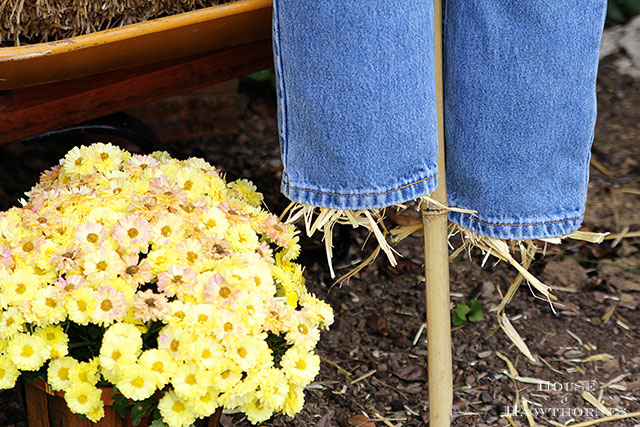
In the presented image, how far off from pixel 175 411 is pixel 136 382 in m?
0.08

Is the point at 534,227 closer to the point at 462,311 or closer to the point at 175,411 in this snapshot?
the point at 462,311

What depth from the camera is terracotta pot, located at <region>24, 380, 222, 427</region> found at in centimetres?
97

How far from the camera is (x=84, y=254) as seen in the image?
0.96 meters

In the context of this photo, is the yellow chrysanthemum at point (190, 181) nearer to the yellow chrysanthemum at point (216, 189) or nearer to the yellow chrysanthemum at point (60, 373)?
the yellow chrysanthemum at point (216, 189)

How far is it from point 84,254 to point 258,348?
0.28 m

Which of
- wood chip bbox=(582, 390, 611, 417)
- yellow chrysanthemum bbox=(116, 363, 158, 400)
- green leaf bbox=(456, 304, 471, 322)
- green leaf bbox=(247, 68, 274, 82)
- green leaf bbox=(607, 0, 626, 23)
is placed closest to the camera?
yellow chrysanthemum bbox=(116, 363, 158, 400)

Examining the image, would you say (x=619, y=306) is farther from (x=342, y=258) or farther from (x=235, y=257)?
(x=235, y=257)

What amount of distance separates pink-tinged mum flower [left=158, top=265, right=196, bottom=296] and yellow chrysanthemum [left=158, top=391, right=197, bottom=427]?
0.14m

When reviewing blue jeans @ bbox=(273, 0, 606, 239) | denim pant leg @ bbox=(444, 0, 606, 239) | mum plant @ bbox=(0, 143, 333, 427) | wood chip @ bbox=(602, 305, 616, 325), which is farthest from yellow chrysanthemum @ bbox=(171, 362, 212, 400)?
wood chip @ bbox=(602, 305, 616, 325)

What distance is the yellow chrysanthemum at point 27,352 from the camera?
91 centimetres

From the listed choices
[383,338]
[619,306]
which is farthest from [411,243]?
[619,306]

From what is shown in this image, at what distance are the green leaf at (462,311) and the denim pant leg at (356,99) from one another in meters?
0.65

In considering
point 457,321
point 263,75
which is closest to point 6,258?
point 457,321

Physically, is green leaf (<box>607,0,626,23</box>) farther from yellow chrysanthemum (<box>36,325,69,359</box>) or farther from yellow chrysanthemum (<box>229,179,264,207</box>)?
yellow chrysanthemum (<box>36,325,69,359</box>)
